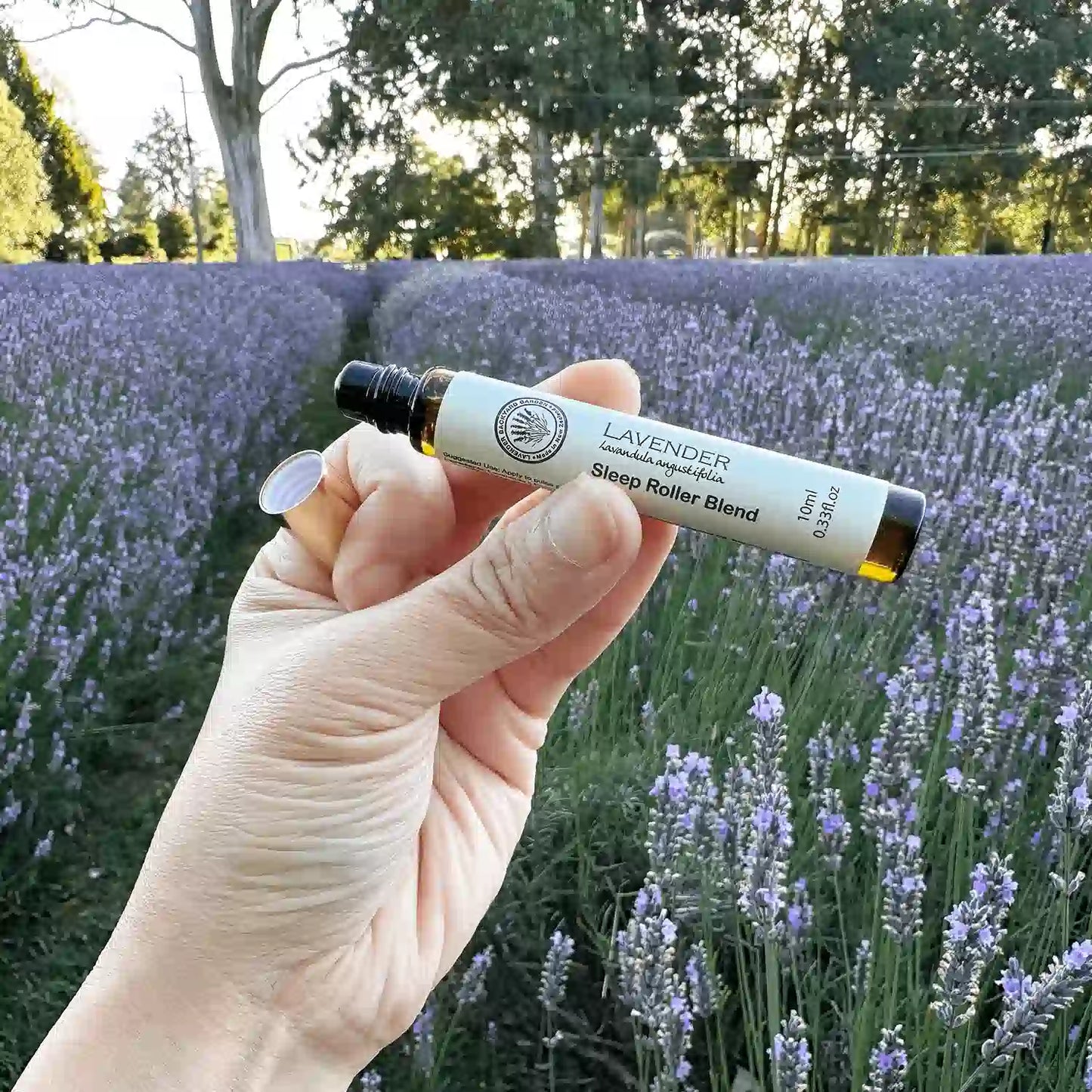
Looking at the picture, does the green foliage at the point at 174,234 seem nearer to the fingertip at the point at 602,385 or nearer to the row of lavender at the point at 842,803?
the row of lavender at the point at 842,803

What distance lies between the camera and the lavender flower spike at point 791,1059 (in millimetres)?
1173

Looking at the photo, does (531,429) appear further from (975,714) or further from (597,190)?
(597,190)

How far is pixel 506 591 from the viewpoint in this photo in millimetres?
1101

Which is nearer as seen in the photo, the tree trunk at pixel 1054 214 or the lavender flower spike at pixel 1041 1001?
the lavender flower spike at pixel 1041 1001

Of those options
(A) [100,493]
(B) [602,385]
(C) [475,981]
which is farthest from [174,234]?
(B) [602,385]

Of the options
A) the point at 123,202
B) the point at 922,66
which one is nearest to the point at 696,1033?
the point at 922,66

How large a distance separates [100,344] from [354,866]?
4585mm

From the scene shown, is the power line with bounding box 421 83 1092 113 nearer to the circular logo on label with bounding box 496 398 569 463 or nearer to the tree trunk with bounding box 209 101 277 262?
the tree trunk with bounding box 209 101 277 262

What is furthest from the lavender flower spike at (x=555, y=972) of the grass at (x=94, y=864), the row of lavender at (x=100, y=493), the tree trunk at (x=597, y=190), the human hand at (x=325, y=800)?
the tree trunk at (x=597, y=190)

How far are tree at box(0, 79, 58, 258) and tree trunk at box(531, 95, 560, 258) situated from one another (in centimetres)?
1617

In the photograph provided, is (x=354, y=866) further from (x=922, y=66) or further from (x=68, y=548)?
(x=922, y=66)

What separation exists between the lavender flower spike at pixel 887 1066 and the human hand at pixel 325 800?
592 millimetres

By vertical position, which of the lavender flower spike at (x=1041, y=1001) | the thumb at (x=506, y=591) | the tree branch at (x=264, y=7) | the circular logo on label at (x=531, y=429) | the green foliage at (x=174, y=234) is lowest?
the green foliage at (x=174, y=234)

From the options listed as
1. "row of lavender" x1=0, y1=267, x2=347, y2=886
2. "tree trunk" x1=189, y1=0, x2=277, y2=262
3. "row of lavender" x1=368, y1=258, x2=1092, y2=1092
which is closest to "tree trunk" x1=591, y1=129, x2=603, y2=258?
"tree trunk" x1=189, y1=0, x2=277, y2=262
